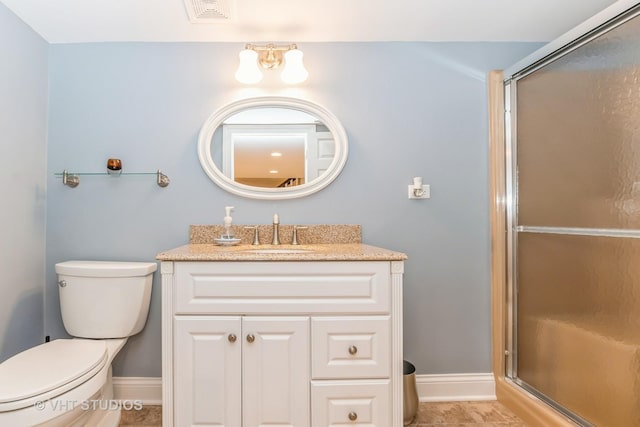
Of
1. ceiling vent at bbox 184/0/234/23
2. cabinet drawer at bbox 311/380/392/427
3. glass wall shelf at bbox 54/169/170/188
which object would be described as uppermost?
ceiling vent at bbox 184/0/234/23

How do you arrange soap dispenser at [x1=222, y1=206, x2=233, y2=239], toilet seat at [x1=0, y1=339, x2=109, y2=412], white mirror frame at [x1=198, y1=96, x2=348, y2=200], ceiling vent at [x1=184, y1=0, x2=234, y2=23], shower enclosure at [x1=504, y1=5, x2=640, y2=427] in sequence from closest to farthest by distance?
toilet seat at [x1=0, y1=339, x2=109, y2=412], shower enclosure at [x1=504, y1=5, x2=640, y2=427], ceiling vent at [x1=184, y1=0, x2=234, y2=23], soap dispenser at [x1=222, y1=206, x2=233, y2=239], white mirror frame at [x1=198, y1=96, x2=348, y2=200]

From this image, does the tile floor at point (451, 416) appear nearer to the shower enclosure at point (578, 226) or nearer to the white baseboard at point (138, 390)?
the white baseboard at point (138, 390)

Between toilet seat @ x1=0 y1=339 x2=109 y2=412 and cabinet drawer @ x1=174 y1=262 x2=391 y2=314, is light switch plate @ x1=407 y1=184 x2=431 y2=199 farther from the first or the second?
toilet seat @ x1=0 y1=339 x2=109 y2=412

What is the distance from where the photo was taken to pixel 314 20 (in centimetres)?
167

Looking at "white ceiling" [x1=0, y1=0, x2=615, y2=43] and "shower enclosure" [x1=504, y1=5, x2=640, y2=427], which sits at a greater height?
"white ceiling" [x1=0, y1=0, x2=615, y2=43]

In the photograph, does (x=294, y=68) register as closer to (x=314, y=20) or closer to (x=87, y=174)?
(x=314, y=20)

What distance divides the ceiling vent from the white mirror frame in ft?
1.31

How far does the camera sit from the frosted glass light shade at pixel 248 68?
1.71 meters

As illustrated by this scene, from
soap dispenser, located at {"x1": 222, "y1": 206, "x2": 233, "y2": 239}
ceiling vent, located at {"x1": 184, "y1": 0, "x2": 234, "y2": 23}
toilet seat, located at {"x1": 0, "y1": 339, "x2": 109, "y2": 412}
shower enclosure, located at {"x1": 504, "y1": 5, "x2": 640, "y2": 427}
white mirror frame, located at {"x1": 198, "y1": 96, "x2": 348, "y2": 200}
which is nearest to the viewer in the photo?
toilet seat, located at {"x1": 0, "y1": 339, "x2": 109, "y2": 412}

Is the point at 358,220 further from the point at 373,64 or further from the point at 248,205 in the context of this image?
the point at 373,64

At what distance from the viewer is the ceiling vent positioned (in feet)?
4.98

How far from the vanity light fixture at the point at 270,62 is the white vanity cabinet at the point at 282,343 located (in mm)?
1011

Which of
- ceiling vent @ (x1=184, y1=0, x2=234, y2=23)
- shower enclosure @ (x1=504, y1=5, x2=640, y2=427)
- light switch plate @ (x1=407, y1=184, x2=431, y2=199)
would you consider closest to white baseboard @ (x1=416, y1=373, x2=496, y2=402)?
shower enclosure @ (x1=504, y1=5, x2=640, y2=427)

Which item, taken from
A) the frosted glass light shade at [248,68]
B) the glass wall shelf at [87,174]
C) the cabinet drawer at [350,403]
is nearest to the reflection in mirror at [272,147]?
the frosted glass light shade at [248,68]
